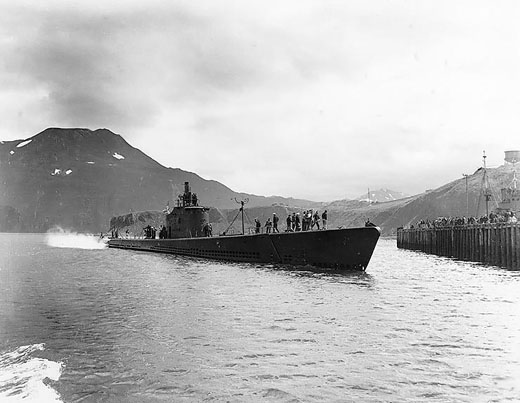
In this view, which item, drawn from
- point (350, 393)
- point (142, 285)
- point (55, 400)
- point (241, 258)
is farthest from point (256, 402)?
point (241, 258)

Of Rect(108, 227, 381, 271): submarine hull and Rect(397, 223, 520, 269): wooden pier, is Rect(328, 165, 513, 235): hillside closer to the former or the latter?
Rect(397, 223, 520, 269): wooden pier

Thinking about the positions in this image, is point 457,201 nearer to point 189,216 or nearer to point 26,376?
point 189,216

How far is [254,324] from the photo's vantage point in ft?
58.6

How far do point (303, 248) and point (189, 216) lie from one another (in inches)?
939

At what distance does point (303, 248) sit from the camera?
3909cm

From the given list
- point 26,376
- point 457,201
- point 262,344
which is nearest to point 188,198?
point 262,344

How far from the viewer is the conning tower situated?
59500mm

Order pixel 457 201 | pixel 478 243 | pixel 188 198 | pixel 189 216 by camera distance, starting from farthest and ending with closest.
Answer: pixel 457 201, pixel 189 216, pixel 188 198, pixel 478 243

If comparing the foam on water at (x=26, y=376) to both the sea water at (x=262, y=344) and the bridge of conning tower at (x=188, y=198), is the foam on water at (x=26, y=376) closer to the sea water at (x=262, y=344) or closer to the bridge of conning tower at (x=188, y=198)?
the sea water at (x=262, y=344)

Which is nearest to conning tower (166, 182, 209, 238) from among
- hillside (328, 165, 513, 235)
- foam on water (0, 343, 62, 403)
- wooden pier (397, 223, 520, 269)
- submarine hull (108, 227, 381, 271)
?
submarine hull (108, 227, 381, 271)

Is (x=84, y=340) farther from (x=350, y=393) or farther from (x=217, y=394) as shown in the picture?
(x=350, y=393)

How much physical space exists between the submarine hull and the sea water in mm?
7572

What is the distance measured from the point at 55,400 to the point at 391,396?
6.91m

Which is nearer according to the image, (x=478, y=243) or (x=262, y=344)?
(x=262, y=344)
